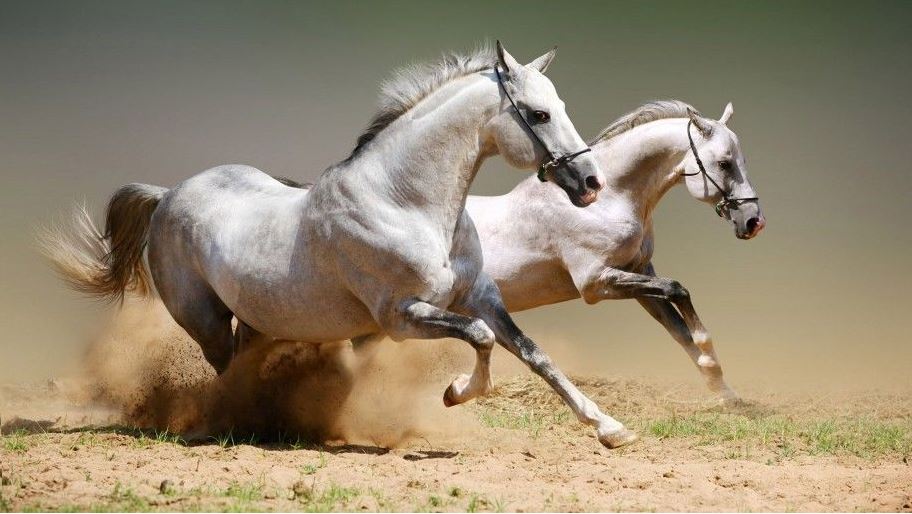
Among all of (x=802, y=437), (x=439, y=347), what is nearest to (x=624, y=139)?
(x=439, y=347)

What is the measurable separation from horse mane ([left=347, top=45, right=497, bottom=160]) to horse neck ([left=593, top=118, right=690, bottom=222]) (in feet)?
5.47

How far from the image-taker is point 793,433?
5664 mm

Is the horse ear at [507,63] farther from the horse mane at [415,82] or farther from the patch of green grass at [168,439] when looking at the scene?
the patch of green grass at [168,439]

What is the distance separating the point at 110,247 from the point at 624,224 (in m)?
2.96

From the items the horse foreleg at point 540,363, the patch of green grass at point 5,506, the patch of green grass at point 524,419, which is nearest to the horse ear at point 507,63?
the horse foreleg at point 540,363

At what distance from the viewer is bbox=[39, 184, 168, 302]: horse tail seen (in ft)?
20.3

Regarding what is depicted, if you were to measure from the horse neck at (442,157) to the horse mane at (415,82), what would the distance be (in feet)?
0.44

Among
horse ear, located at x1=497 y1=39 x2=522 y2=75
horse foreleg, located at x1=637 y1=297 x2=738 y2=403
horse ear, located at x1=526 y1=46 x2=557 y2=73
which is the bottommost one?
horse foreleg, located at x1=637 y1=297 x2=738 y2=403

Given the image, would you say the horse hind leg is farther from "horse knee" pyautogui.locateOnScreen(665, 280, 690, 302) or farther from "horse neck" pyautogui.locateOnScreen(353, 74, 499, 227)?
"horse knee" pyautogui.locateOnScreen(665, 280, 690, 302)

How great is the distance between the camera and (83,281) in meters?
6.34

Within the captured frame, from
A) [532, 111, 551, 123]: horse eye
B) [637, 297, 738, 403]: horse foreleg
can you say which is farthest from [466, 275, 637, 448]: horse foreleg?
[637, 297, 738, 403]: horse foreleg

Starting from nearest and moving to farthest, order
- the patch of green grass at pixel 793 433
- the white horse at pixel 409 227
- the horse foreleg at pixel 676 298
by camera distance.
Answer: the white horse at pixel 409 227
the patch of green grass at pixel 793 433
the horse foreleg at pixel 676 298

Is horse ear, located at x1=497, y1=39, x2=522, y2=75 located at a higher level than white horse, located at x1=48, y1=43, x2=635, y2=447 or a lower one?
higher

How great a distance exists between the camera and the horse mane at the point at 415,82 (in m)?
5.12
